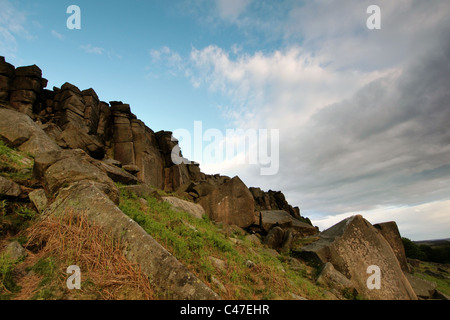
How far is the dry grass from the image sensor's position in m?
3.54

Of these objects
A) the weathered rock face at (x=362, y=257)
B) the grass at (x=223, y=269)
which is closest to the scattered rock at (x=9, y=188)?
the grass at (x=223, y=269)

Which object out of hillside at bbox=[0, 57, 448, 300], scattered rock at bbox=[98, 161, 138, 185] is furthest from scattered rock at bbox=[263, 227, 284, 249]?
scattered rock at bbox=[98, 161, 138, 185]

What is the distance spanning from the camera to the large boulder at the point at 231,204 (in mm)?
15070

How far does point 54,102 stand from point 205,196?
22741mm

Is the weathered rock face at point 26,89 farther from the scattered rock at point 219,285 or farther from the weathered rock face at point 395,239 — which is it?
the weathered rock face at point 395,239

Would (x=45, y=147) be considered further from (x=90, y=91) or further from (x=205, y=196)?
(x=90, y=91)

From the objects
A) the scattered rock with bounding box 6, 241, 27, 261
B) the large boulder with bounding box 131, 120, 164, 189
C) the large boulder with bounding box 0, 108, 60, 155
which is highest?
the large boulder with bounding box 131, 120, 164, 189

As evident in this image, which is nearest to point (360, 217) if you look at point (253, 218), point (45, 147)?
point (253, 218)

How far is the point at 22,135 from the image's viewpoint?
378 inches

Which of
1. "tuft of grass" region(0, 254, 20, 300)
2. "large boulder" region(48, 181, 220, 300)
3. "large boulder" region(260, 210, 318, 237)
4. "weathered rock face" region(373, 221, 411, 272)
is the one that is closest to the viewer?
"tuft of grass" region(0, 254, 20, 300)

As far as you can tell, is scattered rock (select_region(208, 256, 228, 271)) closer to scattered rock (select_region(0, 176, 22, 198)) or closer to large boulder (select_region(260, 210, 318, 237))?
scattered rock (select_region(0, 176, 22, 198))

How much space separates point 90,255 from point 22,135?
931 cm

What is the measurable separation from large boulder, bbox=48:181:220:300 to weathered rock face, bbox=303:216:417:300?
25.6ft
